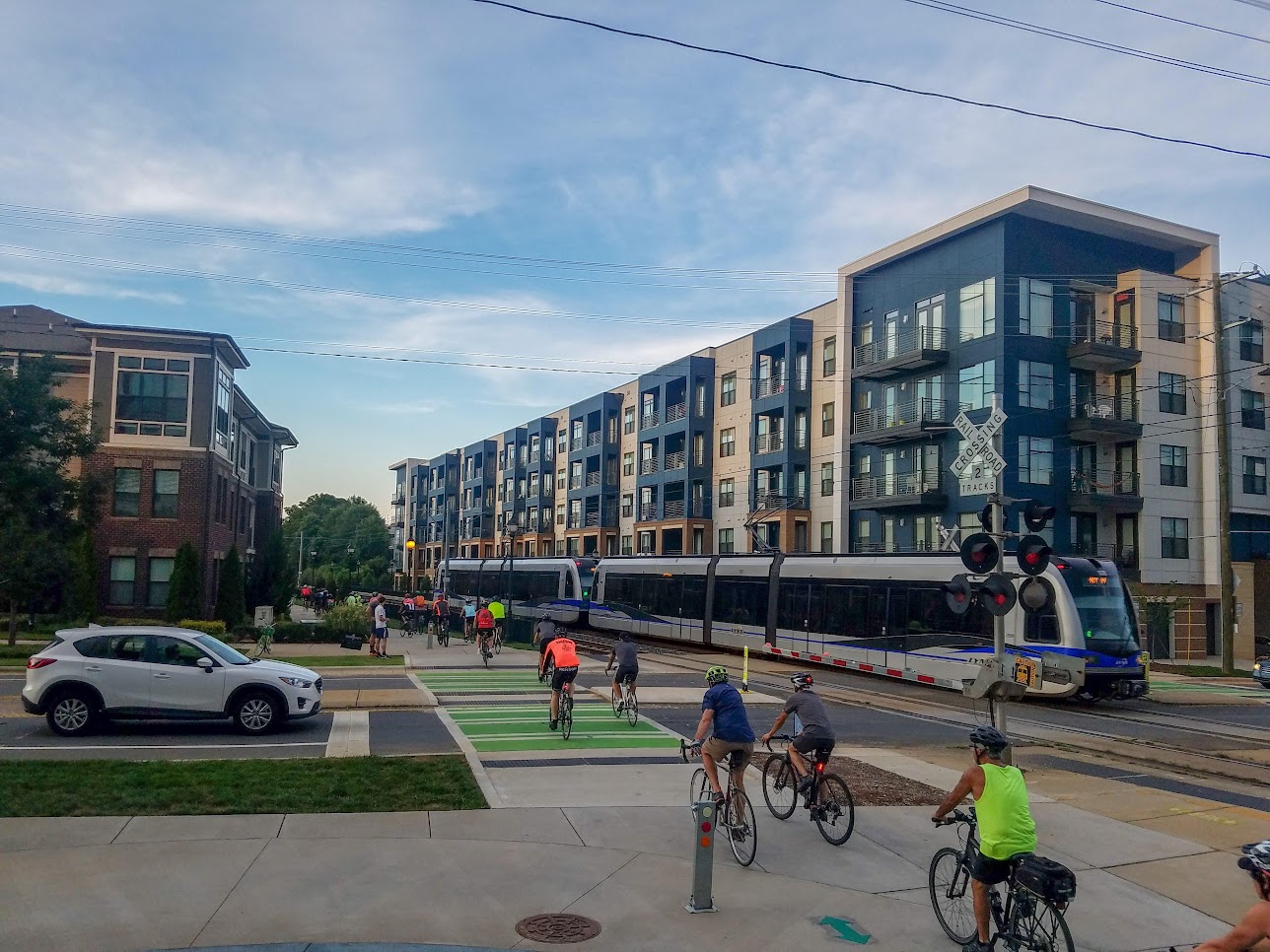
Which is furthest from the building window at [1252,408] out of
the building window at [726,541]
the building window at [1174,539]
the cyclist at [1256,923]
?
the cyclist at [1256,923]

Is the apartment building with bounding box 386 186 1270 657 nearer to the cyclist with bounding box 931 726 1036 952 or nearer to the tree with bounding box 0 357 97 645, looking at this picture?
the tree with bounding box 0 357 97 645

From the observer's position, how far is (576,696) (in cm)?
2066

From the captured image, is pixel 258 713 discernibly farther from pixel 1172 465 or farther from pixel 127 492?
pixel 1172 465

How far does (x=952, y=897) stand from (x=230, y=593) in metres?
36.5

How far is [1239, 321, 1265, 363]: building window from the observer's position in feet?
143

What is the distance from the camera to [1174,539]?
41969mm

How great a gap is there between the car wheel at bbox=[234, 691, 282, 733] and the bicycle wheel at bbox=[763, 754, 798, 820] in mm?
8068

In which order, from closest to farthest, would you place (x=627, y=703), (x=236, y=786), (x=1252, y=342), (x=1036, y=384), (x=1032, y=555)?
(x=236, y=786), (x=1032, y=555), (x=627, y=703), (x=1036, y=384), (x=1252, y=342)

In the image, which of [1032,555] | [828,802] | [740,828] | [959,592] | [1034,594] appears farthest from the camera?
[959,592]

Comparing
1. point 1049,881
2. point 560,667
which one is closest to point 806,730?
point 1049,881

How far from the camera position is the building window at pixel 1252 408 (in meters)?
44.3

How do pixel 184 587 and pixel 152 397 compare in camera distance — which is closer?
pixel 184 587

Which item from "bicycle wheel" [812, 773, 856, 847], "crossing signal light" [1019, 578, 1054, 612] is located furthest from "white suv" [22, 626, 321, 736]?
"crossing signal light" [1019, 578, 1054, 612]

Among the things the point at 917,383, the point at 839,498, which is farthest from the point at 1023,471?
the point at 839,498
